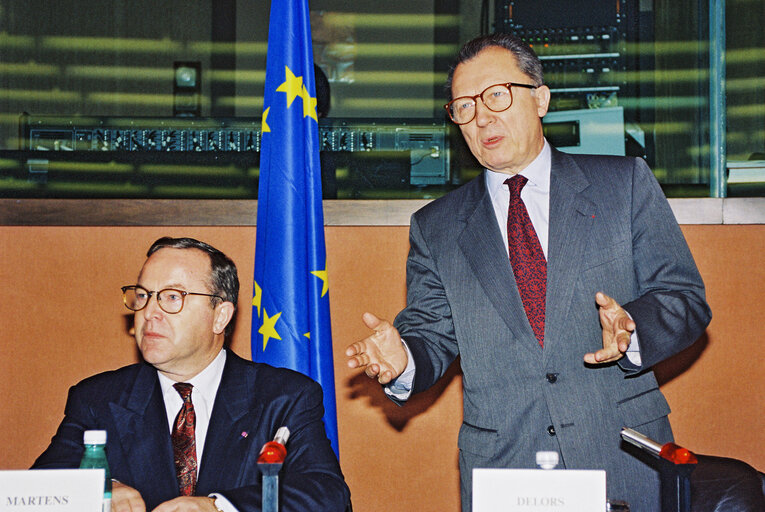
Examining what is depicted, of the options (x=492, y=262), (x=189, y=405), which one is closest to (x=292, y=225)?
(x=189, y=405)

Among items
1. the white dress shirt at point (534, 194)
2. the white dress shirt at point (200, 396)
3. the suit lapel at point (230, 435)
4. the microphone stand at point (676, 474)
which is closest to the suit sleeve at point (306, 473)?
the suit lapel at point (230, 435)

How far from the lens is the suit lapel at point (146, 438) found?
2.07m

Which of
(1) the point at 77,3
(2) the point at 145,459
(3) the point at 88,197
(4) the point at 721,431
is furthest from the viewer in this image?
(1) the point at 77,3

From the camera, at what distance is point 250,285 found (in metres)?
3.22

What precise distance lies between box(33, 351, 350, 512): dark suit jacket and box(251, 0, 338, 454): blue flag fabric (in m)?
0.47

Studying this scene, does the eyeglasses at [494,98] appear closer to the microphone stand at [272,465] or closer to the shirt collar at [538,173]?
the shirt collar at [538,173]

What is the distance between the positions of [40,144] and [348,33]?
164cm

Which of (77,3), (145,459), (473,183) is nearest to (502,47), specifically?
(473,183)

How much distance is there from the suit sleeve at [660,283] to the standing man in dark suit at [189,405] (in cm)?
82

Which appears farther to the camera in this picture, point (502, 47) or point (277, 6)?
point (277, 6)

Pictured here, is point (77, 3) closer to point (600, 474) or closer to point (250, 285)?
point (250, 285)

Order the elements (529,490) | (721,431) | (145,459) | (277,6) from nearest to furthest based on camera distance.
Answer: (529,490) → (145,459) → (277,6) → (721,431)

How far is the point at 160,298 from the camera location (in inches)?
87.2

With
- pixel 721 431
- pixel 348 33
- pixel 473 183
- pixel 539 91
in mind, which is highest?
pixel 348 33
